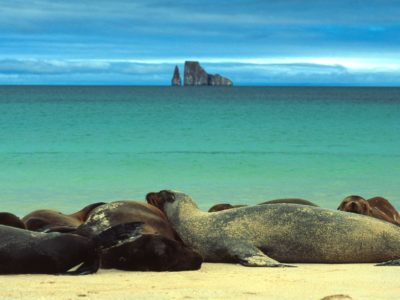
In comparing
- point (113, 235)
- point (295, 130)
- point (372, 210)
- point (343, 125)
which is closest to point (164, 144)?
point (295, 130)

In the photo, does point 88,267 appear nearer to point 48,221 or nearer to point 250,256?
point 250,256

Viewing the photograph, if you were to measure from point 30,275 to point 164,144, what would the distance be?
24817 millimetres

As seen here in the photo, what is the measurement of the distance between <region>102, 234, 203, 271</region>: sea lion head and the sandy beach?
0.43ft

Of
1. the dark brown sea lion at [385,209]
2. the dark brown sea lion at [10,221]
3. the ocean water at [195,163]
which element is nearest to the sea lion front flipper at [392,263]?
the dark brown sea lion at [385,209]

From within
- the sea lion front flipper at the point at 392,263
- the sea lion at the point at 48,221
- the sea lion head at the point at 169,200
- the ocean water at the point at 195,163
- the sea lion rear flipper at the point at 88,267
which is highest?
the sea lion head at the point at 169,200

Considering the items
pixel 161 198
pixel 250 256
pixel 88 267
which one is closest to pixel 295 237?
pixel 250 256

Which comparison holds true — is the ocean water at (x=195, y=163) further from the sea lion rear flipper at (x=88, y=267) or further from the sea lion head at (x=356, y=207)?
the sea lion rear flipper at (x=88, y=267)

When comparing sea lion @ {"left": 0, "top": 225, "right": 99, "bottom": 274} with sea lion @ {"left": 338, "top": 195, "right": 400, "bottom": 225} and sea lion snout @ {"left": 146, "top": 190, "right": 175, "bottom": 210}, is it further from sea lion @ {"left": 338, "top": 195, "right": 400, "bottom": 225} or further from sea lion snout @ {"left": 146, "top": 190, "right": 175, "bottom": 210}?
sea lion @ {"left": 338, "top": 195, "right": 400, "bottom": 225}

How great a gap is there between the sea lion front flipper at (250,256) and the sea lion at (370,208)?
206cm

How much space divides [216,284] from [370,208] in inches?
160

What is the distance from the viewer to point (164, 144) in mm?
31750

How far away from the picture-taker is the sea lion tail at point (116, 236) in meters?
7.48

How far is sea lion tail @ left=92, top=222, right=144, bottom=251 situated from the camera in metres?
7.48

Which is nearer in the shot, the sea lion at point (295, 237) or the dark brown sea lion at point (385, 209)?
the sea lion at point (295, 237)
